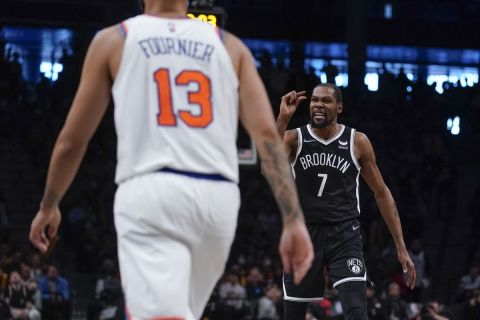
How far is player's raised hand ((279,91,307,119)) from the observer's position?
7.92 m

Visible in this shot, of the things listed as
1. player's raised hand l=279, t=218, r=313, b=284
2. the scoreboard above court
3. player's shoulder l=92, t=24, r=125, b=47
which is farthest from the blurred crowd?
player's raised hand l=279, t=218, r=313, b=284

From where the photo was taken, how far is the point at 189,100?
4.59 m

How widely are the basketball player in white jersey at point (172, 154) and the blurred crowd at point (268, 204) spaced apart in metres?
11.3

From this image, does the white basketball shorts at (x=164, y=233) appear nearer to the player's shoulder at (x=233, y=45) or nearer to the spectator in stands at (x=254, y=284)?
the player's shoulder at (x=233, y=45)

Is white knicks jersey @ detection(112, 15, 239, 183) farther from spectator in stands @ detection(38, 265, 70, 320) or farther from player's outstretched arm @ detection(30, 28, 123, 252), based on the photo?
spectator in stands @ detection(38, 265, 70, 320)

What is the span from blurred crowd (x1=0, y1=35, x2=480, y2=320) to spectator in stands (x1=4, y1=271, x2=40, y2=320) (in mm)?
20

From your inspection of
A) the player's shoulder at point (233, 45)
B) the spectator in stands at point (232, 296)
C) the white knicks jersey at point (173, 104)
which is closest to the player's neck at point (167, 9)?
the white knicks jersey at point (173, 104)

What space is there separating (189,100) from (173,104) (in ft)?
0.23

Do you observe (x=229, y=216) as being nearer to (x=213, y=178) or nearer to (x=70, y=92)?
(x=213, y=178)

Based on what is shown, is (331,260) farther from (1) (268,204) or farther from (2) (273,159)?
(1) (268,204)

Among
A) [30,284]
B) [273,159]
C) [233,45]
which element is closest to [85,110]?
[233,45]

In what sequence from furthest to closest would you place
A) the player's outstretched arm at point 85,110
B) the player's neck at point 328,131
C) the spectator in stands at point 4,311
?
1. the spectator in stands at point 4,311
2. the player's neck at point 328,131
3. the player's outstretched arm at point 85,110

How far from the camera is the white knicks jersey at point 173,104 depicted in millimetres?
4543

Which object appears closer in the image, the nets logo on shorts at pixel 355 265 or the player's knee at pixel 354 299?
the player's knee at pixel 354 299
